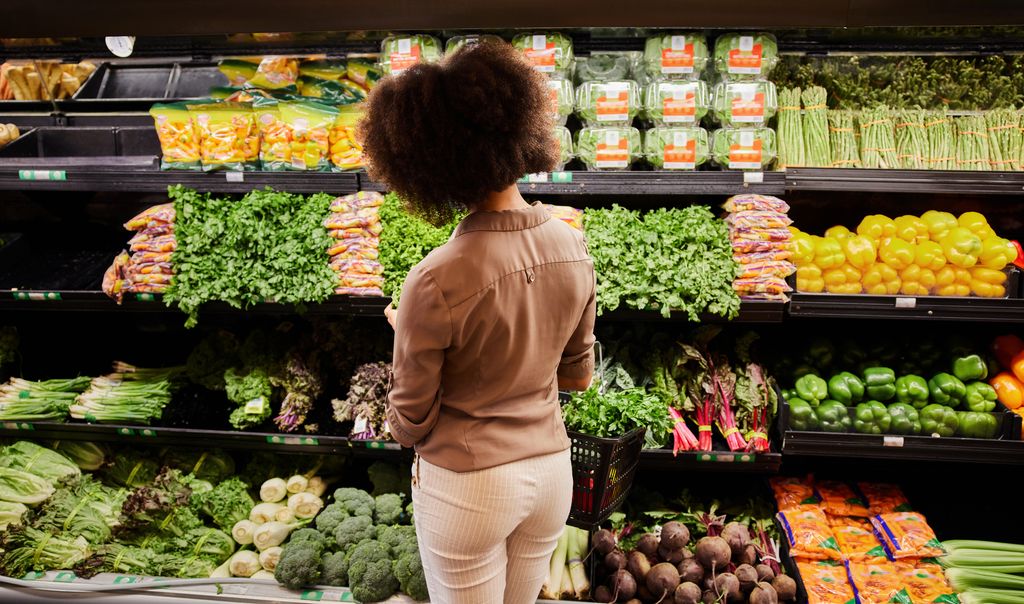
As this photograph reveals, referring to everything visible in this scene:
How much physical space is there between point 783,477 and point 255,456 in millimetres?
2695

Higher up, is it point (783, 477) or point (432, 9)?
point (432, 9)

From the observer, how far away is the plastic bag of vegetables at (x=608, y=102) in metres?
2.77

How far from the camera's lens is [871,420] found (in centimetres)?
286

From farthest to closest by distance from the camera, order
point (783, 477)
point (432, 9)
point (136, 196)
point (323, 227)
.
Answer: point (136, 196) < point (783, 477) < point (323, 227) < point (432, 9)

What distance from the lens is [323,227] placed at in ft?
9.57

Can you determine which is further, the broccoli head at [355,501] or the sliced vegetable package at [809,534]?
the broccoli head at [355,501]

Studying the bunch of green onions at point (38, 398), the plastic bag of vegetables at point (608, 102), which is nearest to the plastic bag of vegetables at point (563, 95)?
the plastic bag of vegetables at point (608, 102)

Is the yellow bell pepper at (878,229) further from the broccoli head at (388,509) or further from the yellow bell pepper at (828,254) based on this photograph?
the broccoli head at (388,509)

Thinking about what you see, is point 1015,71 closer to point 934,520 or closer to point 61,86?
point 934,520

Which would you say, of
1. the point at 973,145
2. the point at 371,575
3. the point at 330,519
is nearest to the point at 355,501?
the point at 330,519

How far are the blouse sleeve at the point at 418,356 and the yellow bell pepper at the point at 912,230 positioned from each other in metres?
2.32

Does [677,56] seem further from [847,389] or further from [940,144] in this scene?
[847,389]

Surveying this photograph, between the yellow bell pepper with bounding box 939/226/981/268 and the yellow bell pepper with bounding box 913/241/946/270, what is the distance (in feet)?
0.11

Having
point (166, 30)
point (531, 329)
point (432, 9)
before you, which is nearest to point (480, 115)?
point (531, 329)
